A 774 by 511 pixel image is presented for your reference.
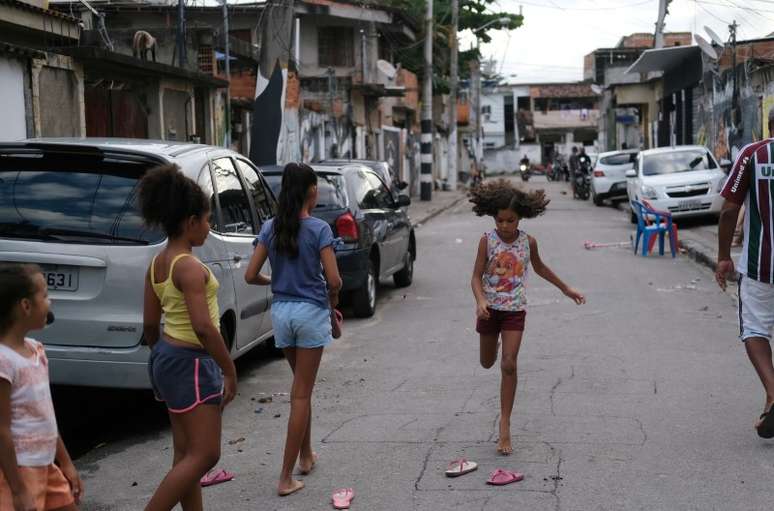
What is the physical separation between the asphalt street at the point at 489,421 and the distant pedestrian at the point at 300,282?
548 millimetres

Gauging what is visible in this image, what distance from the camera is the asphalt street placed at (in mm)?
5359

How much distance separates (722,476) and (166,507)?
2.92 meters

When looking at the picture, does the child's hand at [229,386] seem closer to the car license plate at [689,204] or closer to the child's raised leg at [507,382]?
the child's raised leg at [507,382]

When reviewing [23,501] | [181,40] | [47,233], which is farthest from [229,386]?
[181,40]

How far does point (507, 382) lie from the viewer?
611 cm

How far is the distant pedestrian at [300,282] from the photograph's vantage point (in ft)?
18.0

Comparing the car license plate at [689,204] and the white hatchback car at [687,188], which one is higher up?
the white hatchback car at [687,188]

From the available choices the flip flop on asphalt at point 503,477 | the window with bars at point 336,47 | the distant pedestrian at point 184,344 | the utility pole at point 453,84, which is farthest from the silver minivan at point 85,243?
the utility pole at point 453,84

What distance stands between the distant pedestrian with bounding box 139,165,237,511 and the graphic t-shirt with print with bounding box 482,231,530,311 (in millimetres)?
2293

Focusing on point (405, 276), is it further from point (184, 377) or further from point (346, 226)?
point (184, 377)

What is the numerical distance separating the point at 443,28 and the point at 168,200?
47.8 meters

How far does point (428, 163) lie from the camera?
3906cm

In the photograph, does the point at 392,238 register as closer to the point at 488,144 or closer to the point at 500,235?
the point at 500,235

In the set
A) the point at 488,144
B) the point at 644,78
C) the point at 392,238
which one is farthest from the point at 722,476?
the point at 488,144
